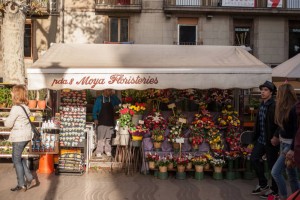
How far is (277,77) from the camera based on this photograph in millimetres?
12828

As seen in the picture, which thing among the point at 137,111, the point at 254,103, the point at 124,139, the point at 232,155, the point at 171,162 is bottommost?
the point at 171,162

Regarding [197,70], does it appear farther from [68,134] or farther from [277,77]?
[277,77]

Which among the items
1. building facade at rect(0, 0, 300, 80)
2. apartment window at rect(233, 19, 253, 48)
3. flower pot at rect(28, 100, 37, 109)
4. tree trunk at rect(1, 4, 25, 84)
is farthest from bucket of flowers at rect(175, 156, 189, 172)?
apartment window at rect(233, 19, 253, 48)

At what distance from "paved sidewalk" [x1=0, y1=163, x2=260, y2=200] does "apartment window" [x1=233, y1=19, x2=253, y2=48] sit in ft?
54.5

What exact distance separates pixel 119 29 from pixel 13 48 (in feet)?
37.1

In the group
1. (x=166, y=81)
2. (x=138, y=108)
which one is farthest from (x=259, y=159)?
(x=138, y=108)

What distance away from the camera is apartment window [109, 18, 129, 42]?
2466cm

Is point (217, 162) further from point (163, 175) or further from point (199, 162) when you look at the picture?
point (163, 175)

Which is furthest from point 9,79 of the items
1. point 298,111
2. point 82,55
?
point 298,111

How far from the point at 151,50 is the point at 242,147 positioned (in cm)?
313

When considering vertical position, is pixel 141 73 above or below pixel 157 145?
above

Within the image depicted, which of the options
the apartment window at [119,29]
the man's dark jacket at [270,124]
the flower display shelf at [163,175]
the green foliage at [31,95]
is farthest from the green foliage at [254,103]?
the apartment window at [119,29]

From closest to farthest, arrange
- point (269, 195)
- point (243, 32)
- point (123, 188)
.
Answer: point (269, 195) < point (123, 188) < point (243, 32)

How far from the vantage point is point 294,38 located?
2552 cm
